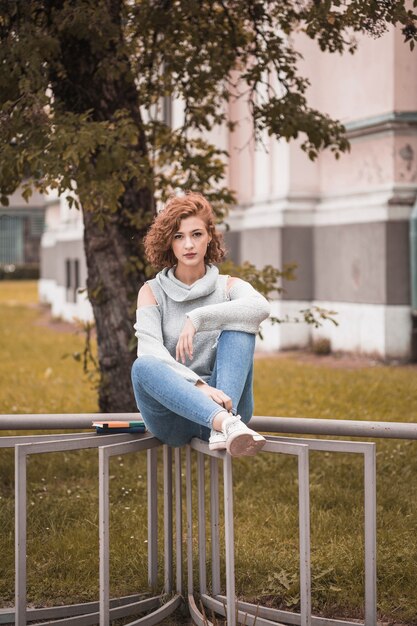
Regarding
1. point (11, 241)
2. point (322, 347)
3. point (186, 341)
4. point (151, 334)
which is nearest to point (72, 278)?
point (322, 347)

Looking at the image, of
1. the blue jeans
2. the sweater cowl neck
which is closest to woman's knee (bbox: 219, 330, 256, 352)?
the blue jeans

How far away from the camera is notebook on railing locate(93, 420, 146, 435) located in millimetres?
4258

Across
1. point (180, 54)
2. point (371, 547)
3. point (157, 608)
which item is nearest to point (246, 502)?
point (157, 608)

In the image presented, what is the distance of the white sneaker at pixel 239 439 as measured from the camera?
376 cm

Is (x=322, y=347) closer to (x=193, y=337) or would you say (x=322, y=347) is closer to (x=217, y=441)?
(x=193, y=337)

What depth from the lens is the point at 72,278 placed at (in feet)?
74.2

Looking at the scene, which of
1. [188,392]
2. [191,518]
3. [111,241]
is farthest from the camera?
[111,241]

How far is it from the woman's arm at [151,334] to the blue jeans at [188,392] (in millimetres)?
56

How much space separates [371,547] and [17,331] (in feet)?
53.0

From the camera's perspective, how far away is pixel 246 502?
6.27 metres

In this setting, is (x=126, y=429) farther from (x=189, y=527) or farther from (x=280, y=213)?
(x=280, y=213)

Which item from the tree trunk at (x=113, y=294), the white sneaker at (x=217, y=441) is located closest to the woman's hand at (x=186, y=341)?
the white sneaker at (x=217, y=441)

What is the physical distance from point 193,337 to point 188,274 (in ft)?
0.91

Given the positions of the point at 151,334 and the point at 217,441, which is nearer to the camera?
the point at 217,441
